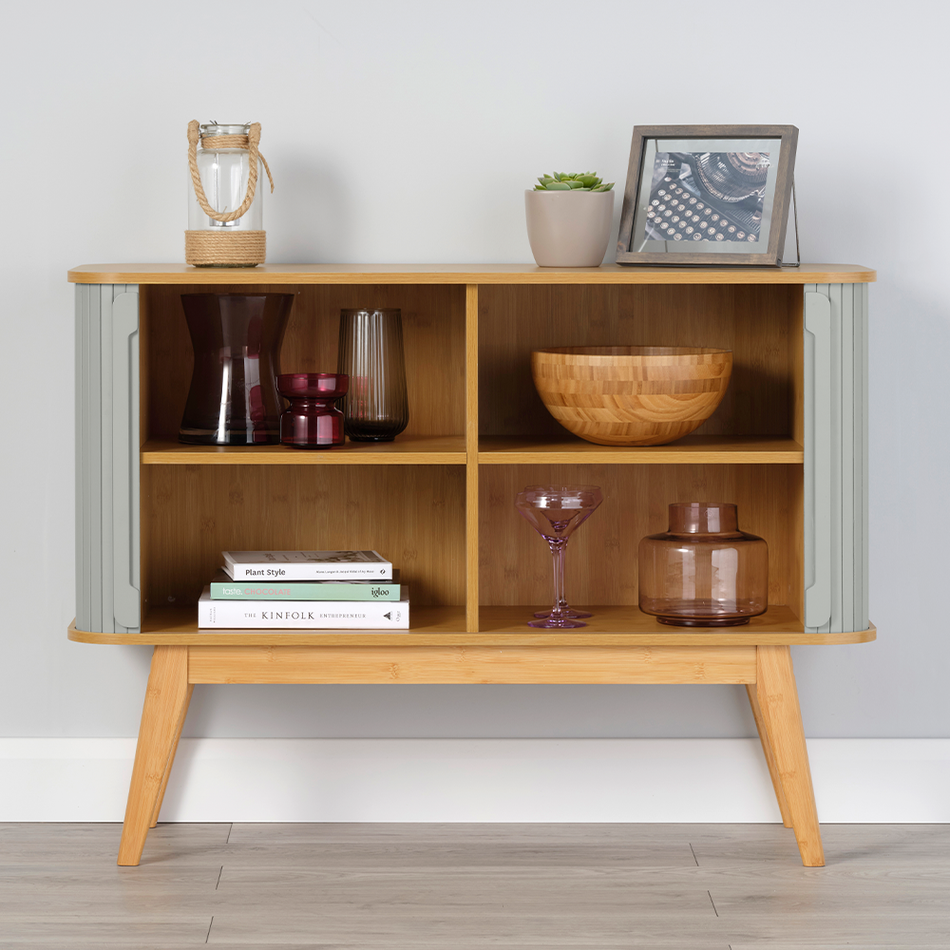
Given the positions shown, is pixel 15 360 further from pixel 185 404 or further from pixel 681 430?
pixel 681 430

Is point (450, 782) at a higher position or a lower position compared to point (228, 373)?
lower

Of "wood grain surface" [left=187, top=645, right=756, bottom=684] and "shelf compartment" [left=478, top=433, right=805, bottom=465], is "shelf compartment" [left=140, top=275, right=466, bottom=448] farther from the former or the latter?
"wood grain surface" [left=187, top=645, right=756, bottom=684]

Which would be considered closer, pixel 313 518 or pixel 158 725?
pixel 158 725

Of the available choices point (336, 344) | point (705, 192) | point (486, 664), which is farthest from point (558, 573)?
point (705, 192)

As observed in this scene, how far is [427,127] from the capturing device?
85.4 inches

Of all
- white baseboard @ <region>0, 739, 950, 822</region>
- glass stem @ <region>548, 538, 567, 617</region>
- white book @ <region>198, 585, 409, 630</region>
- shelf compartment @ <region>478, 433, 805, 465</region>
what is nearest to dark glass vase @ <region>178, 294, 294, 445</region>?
white book @ <region>198, 585, 409, 630</region>

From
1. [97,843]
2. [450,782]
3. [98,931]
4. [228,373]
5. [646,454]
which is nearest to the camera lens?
[98,931]

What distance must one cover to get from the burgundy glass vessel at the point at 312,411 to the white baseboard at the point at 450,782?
655mm

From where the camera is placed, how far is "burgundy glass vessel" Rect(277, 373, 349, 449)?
6.36ft

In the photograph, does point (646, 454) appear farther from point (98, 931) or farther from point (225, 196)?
point (98, 931)

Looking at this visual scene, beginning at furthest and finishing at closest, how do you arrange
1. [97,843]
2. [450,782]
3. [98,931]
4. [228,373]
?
[450,782] → [97,843] → [228,373] → [98,931]

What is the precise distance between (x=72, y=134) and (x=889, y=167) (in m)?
1.51

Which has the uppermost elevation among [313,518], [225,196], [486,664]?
[225,196]

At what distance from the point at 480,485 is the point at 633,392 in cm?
42
